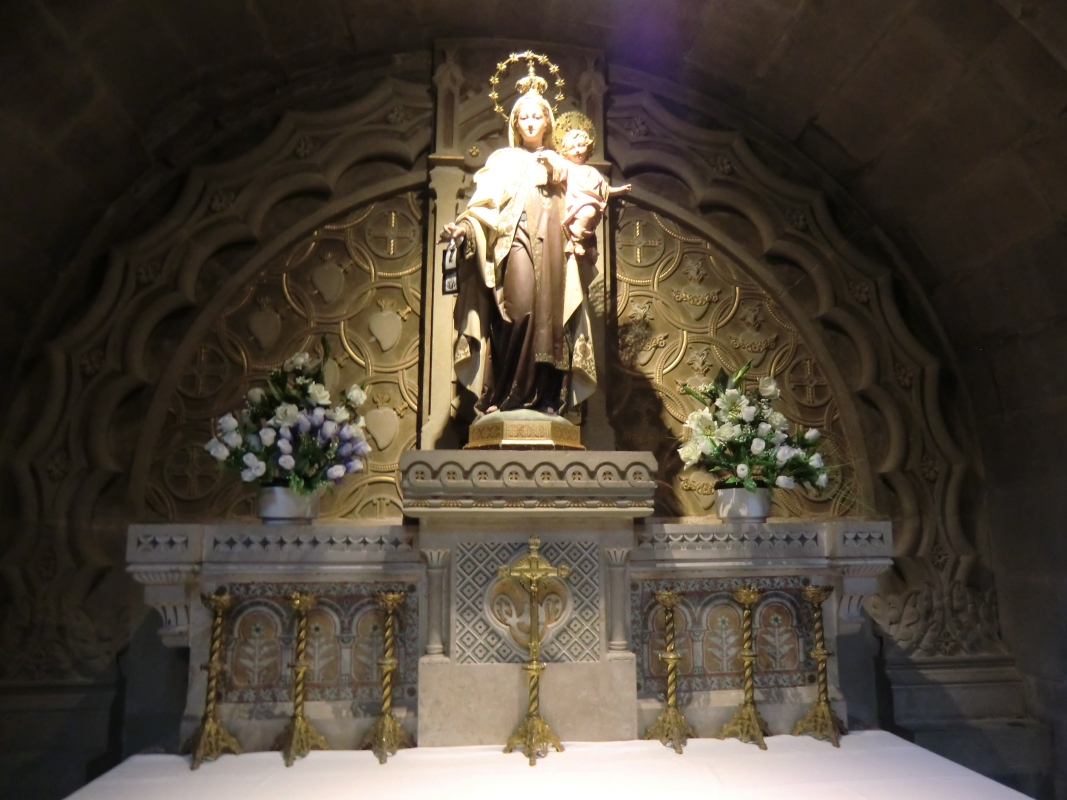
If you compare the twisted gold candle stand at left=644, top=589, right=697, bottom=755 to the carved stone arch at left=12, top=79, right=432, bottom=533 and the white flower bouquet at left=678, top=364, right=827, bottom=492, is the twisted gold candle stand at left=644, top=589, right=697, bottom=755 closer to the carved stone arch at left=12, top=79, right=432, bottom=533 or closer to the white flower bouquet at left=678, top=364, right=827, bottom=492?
the white flower bouquet at left=678, top=364, right=827, bottom=492

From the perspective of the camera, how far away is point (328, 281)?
5.14 m

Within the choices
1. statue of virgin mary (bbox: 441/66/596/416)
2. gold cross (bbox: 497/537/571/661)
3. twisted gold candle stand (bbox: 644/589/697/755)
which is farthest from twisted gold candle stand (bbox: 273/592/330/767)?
twisted gold candle stand (bbox: 644/589/697/755)

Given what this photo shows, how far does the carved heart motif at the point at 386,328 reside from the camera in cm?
509

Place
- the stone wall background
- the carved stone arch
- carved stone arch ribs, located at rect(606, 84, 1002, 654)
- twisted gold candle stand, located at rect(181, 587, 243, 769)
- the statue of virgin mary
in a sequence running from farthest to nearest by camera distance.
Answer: carved stone arch ribs, located at rect(606, 84, 1002, 654) → the carved stone arch → the stone wall background → the statue of virgin mary → twisted gold candle stand, located at rect(181, 587, 243, 769)

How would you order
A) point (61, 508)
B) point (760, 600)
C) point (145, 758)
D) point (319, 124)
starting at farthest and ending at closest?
point (319, 124) < point (61, 508) < point (760, 600) < point (145, 758)

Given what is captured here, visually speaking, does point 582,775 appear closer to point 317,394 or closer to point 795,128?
point 317,394

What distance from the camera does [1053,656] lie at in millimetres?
4707

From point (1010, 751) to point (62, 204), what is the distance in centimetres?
650

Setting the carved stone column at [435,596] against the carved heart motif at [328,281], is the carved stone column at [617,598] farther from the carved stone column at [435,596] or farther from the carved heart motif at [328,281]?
the carved heart motif at [328,281]

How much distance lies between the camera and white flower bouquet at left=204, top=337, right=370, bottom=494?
12.4 feet

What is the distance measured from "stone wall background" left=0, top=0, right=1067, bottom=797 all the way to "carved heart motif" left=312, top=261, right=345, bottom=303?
971 millimetres

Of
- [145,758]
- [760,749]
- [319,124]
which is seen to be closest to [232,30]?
[319,124]

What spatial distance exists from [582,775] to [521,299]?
6.92 ft

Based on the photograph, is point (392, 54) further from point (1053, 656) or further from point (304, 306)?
point (1053, 656)
